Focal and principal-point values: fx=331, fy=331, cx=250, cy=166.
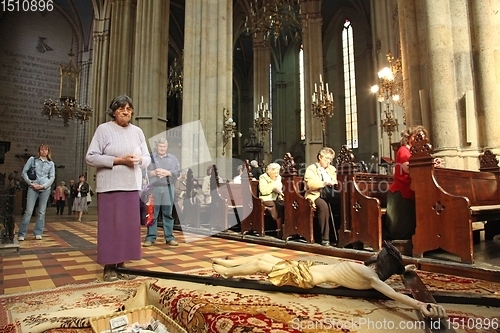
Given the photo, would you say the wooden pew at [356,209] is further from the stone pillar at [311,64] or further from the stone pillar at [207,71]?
the stone pillar at [311,64]

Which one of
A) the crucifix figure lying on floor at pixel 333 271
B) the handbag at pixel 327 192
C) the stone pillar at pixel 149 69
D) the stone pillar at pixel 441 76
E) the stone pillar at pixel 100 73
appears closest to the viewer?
the crucifix figure lying on floor at pixel 333 271

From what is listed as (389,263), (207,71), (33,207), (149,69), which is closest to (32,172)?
(33,207)

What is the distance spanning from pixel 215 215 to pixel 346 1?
1978cm

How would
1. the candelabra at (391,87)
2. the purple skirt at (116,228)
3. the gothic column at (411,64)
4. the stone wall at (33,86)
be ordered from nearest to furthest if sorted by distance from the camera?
the purple skirt at (116,228) → the gothic column at (411,64) → the candelabra at (391,87) → the stone wall at (33,86)

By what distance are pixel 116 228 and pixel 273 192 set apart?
3.42 m

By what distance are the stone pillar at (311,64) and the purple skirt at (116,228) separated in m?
14.0

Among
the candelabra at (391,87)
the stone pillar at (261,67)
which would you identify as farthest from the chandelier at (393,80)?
the stone pillar at (261,67)

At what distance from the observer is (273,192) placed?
231 inches

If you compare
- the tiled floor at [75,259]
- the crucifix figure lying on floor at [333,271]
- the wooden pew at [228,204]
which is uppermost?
the wooden pew at [228,204]

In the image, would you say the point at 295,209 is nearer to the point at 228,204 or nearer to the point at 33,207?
the point at 228,204

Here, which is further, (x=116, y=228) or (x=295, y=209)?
(x=295, y=209)

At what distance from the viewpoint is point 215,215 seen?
6.62 meters

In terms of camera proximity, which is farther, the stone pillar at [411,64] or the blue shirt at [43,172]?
the stone pillar at [411,64]

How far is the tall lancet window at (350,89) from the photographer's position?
→ 21281 millimetres
